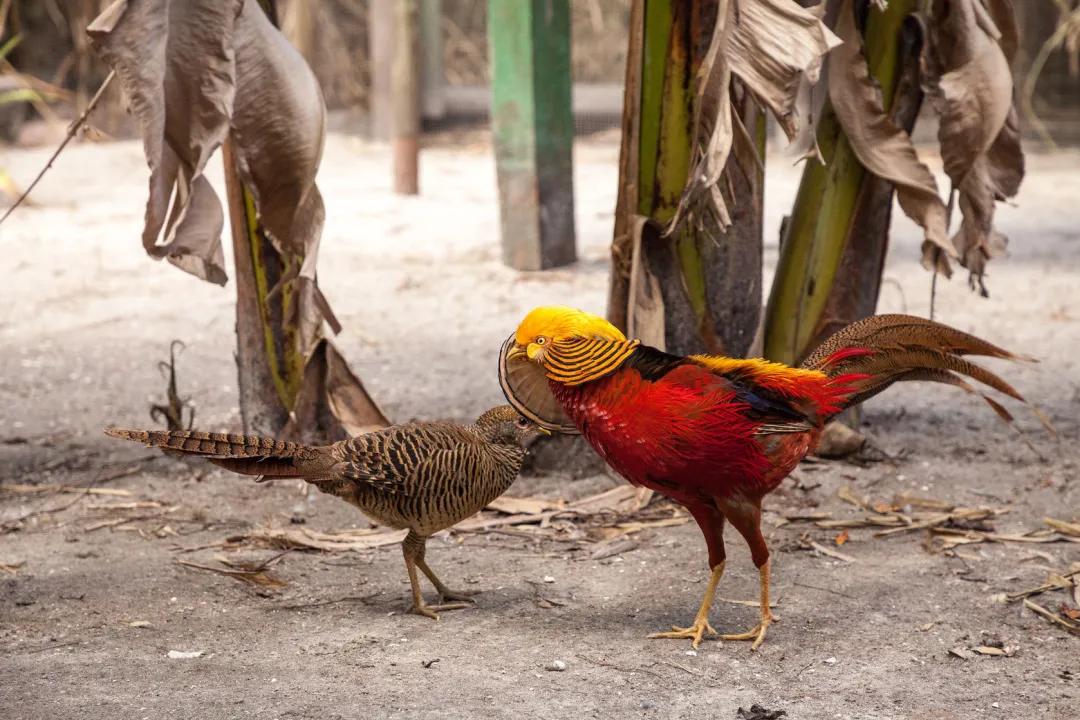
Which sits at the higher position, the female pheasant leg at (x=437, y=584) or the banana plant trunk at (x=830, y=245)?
the banana plant trunk at (x=830, y=245)

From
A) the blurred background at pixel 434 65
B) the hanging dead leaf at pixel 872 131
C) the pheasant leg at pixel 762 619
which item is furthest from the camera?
the blurred background at pixel 434 65

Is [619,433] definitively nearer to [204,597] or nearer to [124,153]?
[204,597]

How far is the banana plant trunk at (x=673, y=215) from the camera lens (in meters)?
3.57

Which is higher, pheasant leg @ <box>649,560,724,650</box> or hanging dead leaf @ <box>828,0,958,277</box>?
hanging dead leaf @ <box>828,0,958,277</box>

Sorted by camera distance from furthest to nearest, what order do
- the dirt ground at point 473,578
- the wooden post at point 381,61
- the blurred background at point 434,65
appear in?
1. the blurred background at point 434,65
2. the wooden post at point 381,61
3. the dirt ground at point 473,578

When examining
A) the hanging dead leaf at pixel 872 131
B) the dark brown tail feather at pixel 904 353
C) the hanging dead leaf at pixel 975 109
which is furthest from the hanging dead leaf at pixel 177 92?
the hanging dead leaf at pixel 975 109

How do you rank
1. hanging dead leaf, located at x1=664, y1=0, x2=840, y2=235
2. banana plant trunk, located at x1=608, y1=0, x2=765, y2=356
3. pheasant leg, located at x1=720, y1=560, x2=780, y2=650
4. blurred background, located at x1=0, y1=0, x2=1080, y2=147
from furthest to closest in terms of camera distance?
blurred background, located at x1=0, y1=0, x2=1080, y2=147 < banana plant trunk, located at x1=608, y1=0, x2=765, y2=356 < hanging dead leaf, located at x1=664, y1=0, x2=840, y2=235 < pheasant leg, located at x1=720, y1=560, x2=780, y2=650

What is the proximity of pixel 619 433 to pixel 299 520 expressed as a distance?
134cm

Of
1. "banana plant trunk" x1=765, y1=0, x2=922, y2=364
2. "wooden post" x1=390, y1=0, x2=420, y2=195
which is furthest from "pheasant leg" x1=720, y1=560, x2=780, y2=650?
"wooden post" x1=390, y1=0, x2=420, y2=195

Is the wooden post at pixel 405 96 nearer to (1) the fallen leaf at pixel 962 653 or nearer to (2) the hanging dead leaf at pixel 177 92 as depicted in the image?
(2) the hanging dead leaf at pixel 177 92

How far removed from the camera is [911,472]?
156 inches

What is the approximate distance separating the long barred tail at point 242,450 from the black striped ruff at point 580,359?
0.59m

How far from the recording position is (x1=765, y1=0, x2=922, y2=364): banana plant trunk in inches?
155

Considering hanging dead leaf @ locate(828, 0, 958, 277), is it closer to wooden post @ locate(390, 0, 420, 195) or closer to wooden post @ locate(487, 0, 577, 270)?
wooden post @ locate(487, 0, 577, 270)
